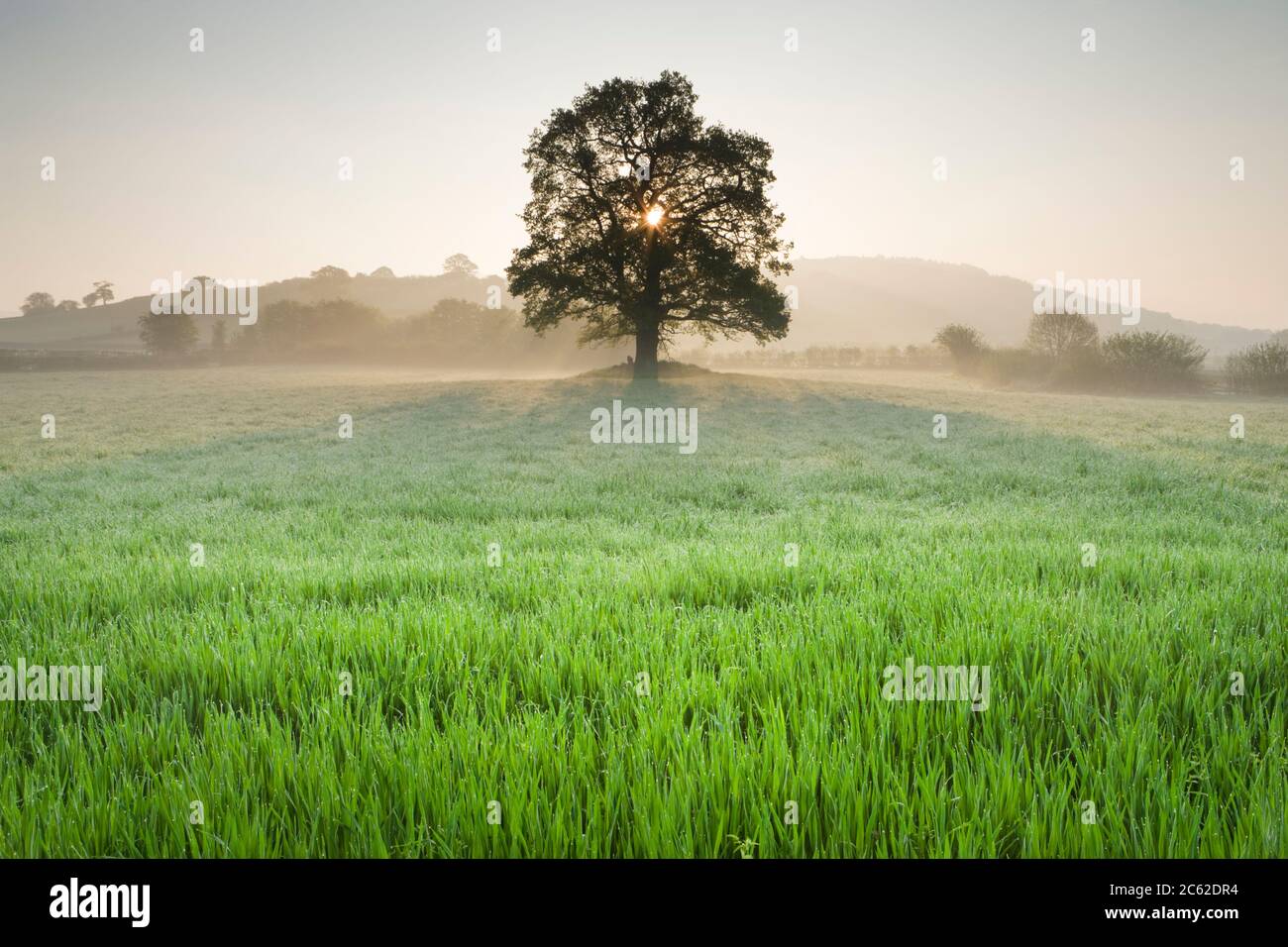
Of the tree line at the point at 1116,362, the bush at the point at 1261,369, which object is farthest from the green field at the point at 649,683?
the bush at the point at 1261,369

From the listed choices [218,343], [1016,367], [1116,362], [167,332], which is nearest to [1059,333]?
[1016,367]

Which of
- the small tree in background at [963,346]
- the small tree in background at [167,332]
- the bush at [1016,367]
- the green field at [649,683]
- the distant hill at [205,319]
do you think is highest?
the distant hill at [205,319]

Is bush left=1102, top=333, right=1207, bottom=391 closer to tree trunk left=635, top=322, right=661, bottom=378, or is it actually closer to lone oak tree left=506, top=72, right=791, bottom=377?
lone oak tree left=506, top=72, right=791, bottom=377

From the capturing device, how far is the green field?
1.70 meters

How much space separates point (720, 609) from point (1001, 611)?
161 cm

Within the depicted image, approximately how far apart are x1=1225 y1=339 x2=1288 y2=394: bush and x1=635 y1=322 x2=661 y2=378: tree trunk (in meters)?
53.3

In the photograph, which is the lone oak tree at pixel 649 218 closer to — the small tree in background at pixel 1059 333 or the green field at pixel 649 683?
the green field at pixel 649 683

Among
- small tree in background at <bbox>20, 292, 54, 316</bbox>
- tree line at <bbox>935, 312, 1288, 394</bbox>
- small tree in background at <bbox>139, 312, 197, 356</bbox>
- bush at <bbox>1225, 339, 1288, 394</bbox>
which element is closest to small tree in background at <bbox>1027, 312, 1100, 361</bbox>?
tree line at <bbox>935, 312, 1288, 394</bbox>

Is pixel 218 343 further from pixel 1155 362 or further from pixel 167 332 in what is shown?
pixel 1155 362

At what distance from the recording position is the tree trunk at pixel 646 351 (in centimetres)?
3781

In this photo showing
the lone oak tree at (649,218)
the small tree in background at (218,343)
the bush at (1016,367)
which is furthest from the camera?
the small tree in background at (218,343)

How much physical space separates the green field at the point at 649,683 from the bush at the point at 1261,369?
62070mm

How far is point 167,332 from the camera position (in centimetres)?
8712

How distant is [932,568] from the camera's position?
4.51m
